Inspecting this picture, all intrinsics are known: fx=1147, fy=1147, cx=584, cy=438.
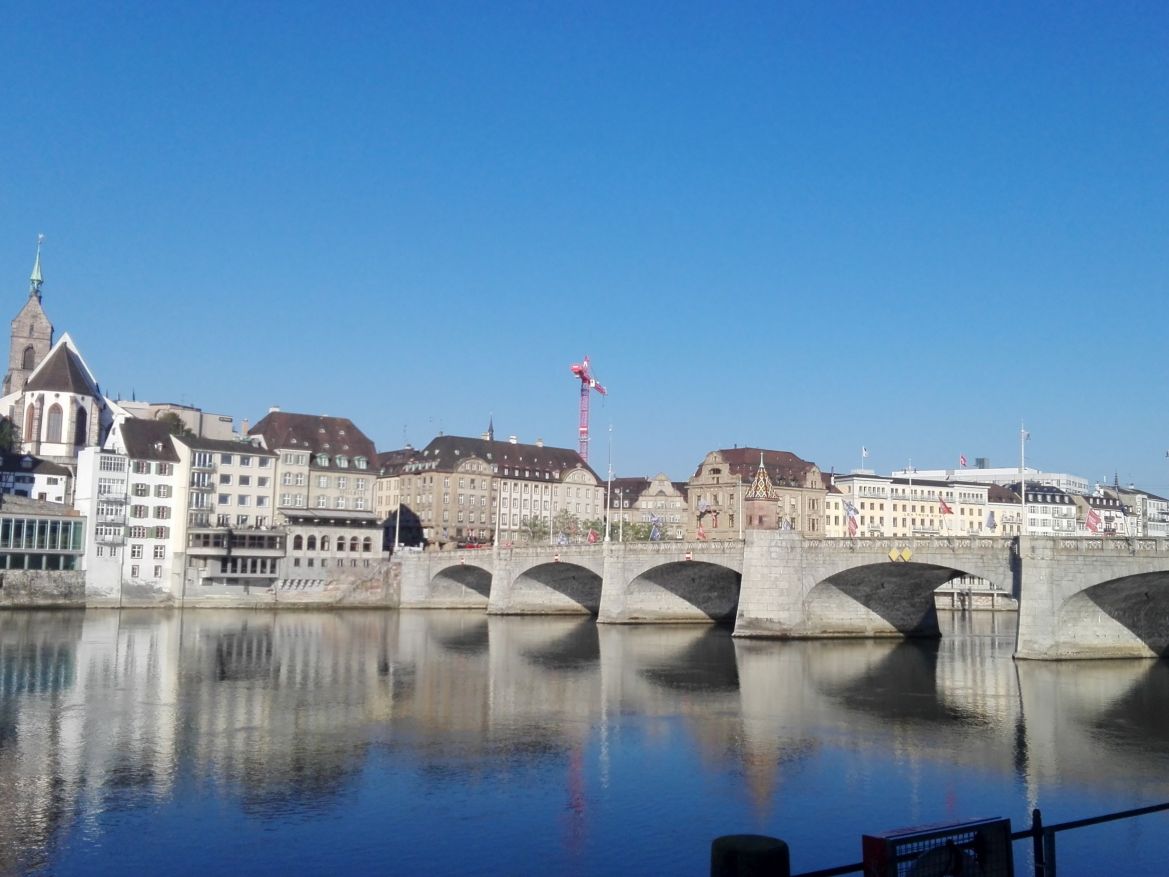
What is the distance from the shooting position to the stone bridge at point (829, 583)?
5978 cm

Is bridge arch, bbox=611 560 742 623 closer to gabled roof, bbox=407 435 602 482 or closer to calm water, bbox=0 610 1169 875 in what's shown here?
calm water, bbox=0 610 1169 875

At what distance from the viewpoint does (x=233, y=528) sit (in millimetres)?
109562

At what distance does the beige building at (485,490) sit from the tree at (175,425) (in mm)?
30711

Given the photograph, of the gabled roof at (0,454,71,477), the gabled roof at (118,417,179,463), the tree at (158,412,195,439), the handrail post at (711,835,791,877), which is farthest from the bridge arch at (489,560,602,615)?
the handrail post at (711,835,791,877)

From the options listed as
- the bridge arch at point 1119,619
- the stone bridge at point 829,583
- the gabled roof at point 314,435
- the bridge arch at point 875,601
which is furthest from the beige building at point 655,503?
the bridge arch at point 1119,619

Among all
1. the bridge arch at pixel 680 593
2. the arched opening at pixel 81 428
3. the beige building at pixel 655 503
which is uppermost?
the arched opening at pixel 81 428

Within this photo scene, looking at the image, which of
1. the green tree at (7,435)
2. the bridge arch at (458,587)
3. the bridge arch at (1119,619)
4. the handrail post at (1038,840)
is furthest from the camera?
the green tree at (7,435)

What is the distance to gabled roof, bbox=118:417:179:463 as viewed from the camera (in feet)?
358

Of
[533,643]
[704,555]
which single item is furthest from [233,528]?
[704,555]

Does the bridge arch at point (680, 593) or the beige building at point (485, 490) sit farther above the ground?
the beige building at point (485, 490)

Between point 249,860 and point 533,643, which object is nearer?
point 249,860

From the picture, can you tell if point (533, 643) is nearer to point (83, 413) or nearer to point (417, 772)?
point (417, 772)

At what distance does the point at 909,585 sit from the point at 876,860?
220 feet

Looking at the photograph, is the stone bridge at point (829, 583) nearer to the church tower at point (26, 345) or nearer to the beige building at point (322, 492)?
the beige building at point (322, 492)
